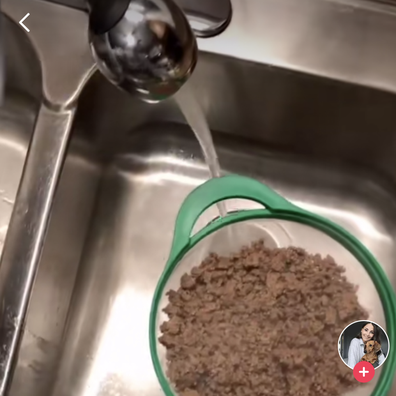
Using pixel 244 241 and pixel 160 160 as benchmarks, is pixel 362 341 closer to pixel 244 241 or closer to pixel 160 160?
pixel 244 241

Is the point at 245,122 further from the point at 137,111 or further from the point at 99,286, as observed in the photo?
the point at 99,286

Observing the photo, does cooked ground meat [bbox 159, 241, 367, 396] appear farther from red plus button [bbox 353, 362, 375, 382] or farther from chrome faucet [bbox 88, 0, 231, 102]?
chrome faucet [bbox 88, 0, 231, 102]

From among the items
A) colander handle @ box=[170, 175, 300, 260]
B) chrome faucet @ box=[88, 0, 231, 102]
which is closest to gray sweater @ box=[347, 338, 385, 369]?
colander handle @ box=[170, 175, 300, 260]

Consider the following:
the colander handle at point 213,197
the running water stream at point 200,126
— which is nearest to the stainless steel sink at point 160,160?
the running water stream at point 200,126

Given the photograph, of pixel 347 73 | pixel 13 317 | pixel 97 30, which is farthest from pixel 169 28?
pixel 13 317

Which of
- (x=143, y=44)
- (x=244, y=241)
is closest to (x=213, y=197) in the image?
(x=244, y=241)

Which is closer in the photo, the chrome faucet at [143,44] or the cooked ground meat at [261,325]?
the chrome faucet at [143,44]

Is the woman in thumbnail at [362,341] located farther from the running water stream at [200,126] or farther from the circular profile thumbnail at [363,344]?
the running water stream at [200,126]
